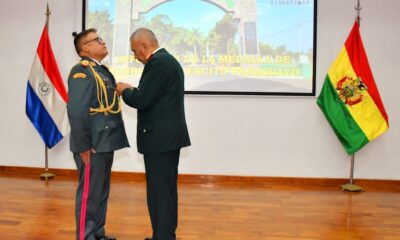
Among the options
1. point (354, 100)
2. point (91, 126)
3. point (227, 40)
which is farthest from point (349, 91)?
point (91, 126)

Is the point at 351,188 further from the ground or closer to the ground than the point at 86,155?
closer to the ground

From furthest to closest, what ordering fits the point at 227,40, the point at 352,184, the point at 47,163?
the point at 47,163 → the point at 227,40 → the point at 352,184

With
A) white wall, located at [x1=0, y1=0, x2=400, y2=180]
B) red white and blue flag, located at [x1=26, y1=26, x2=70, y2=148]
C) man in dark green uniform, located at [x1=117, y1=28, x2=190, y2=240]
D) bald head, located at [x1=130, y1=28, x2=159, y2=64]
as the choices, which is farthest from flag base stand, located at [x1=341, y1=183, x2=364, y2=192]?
red white and blue flag, located at [x1=26, y1=26, x2=70, y2=148]

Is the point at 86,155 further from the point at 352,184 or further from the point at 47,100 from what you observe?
the point at 352,184

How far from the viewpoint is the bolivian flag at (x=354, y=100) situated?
15.1ft

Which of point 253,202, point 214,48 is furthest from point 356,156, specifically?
point 214,48

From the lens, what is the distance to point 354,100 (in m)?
4.64

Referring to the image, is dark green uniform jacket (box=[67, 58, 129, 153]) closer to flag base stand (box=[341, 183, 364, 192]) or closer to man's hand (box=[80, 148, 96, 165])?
man's hand (box=[80, 148, 96, 165])

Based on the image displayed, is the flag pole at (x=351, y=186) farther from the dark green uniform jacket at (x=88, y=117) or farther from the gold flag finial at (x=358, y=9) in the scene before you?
the dark green uniform jacket at (x=88, y=117)

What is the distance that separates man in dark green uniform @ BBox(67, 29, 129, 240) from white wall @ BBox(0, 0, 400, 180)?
2124 mm

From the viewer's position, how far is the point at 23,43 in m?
5.18

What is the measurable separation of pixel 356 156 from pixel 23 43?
3.91m

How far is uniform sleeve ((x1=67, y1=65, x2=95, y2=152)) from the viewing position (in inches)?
108

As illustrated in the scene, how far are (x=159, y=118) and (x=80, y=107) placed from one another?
0.48 m
